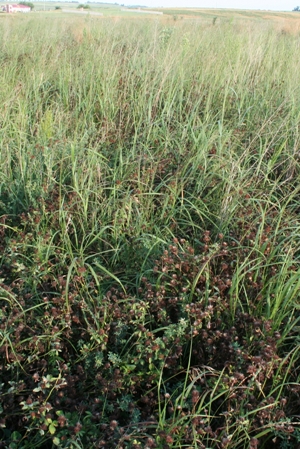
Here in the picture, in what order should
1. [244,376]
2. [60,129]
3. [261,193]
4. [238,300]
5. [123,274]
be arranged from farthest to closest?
[60,129] → [261,193] → [123,274] → [238,300] → [244,376]

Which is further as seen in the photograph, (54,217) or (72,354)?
(54,217)

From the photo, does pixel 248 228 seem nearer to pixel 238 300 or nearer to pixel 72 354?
pixel 238 300

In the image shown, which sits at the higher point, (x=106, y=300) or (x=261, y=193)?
(x=261, y=193)

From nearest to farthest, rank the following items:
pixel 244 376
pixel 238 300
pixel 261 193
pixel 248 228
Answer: pixel 244 376 < pixel 238 300 < pixel 248 228 < pixel 261 193

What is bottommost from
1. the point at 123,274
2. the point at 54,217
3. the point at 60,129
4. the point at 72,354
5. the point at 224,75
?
the point at 72,354

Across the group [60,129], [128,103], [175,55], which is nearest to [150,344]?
[60,129]

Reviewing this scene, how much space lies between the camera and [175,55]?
Answer: 395 centimetres

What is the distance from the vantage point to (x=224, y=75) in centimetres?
378

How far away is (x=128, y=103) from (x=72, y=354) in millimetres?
2390

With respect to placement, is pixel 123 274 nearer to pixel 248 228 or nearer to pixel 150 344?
pixel 150 344

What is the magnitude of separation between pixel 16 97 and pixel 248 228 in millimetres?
2417

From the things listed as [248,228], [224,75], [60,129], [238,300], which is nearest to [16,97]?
[60,129]

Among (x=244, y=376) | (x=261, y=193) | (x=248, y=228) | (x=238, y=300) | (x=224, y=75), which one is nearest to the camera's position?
(x=244, y=376)

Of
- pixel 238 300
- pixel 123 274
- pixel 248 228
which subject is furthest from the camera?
pixel 248 228
